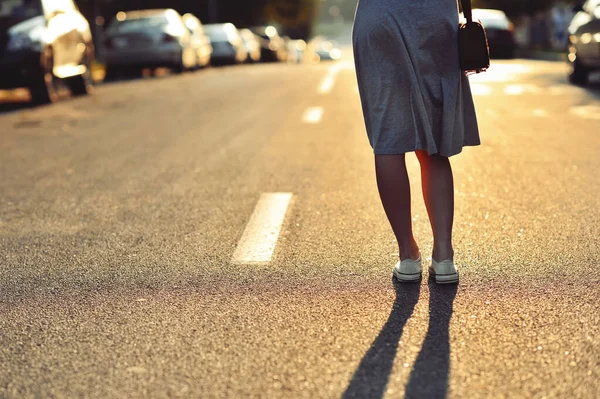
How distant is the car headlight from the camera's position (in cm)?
1341

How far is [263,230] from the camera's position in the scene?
5.00 meters

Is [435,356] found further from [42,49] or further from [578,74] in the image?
[578,74]

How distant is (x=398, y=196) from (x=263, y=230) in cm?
117

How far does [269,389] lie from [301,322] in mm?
660

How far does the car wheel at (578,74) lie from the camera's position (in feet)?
50.8

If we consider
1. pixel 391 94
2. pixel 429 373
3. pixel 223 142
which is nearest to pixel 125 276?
pixel 391 94

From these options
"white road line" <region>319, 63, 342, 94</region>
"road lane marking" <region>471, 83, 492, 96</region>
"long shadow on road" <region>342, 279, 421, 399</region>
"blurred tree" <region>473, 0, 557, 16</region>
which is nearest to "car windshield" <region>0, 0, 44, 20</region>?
"white road line" <region>319, 63, 342, 94</region>

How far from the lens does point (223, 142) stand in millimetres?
9008

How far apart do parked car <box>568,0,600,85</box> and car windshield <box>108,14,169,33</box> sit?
1046cm

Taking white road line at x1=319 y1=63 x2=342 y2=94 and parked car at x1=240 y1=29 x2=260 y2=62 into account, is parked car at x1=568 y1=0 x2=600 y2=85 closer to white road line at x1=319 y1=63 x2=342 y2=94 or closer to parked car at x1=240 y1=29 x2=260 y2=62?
white road line at x1=319 y1=63 x2=342 y2=94

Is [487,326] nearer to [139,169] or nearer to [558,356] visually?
[558,356]

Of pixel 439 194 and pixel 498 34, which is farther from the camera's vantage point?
pixel 498 34

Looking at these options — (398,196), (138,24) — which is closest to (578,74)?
(138,24)

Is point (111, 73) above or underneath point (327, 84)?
underneath
